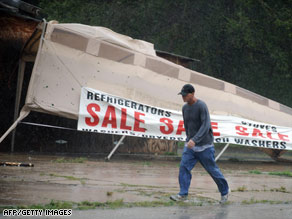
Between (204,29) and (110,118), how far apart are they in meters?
16.2

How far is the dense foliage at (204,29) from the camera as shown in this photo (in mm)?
28328

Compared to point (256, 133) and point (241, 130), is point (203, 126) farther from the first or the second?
point (256, 133)

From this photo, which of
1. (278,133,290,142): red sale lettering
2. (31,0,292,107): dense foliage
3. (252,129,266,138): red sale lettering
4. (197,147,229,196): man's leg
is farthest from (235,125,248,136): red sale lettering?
(31,0,292,107): dense foliage

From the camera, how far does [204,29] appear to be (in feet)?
95.6

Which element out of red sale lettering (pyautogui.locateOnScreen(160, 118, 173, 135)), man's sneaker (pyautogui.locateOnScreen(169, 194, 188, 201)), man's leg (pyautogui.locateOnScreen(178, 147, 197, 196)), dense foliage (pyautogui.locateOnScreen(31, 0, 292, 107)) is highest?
dense foliage (pyautogui.locateOnScreen(31, 0, 292, 107))

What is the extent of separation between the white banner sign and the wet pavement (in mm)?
2048

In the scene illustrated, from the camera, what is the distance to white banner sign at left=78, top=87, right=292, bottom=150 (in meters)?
14.1

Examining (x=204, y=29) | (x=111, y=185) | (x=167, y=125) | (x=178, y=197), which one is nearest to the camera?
(x=178, y=197)

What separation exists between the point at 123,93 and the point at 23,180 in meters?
6.46

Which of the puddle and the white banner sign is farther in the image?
the white banner sign

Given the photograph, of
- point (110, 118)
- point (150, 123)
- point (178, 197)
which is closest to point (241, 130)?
point (150, 123)

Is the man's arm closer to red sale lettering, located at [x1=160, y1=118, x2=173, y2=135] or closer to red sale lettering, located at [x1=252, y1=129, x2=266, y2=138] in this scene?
red sale lettering, located at [x1=160, y1=118, x2=173, y2=135]

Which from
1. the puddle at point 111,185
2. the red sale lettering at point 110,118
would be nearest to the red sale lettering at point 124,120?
the red sale lettering at point 110,118

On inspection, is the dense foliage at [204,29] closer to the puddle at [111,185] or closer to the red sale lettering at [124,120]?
the red sale lettering at [124,120]
